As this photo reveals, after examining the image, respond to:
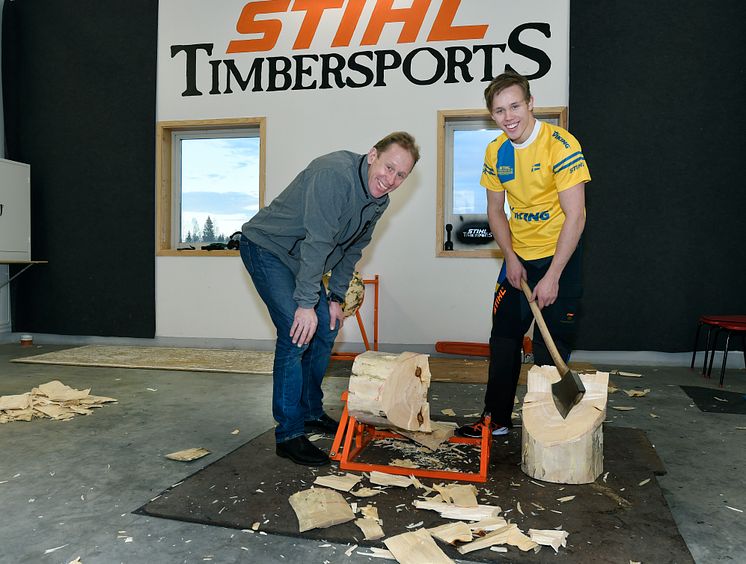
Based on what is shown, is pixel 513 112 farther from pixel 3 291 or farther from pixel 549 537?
pixel 3 291

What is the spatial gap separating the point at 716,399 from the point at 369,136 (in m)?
3.57

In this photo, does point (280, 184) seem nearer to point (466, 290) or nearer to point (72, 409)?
point (466, 290)

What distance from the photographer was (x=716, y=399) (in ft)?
12.5

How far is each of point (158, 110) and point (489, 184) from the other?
4463mm

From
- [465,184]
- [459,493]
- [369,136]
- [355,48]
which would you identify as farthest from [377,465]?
[355,48]

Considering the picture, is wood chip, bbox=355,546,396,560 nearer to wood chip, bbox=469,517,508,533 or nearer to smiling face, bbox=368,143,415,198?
wood chip, bbox=469,517,508,533

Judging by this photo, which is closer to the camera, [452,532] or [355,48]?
[452,532]

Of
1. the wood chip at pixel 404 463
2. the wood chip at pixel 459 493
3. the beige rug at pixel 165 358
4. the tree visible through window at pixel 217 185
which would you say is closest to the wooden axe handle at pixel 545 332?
the wood chip at pixel 459 493

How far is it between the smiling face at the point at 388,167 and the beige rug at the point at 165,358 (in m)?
2.65

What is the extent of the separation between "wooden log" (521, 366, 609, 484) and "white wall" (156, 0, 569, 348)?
316 cm

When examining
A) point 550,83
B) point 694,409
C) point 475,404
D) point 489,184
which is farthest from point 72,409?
point 550,83

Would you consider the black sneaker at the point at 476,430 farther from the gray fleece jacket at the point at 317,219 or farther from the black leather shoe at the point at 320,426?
the gray fleece jacket at the point at 317,219

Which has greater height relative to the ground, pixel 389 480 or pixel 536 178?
pixel 536 178

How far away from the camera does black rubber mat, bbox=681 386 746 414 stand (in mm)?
3545
